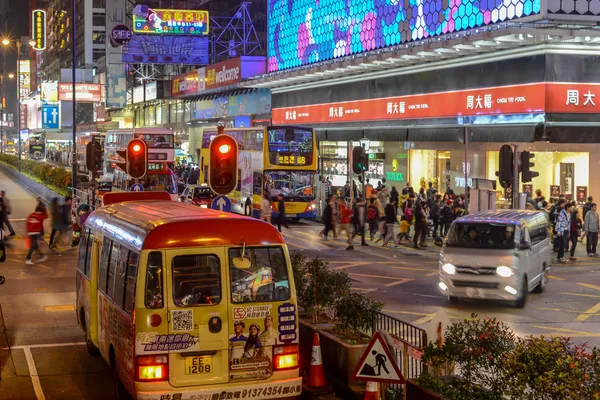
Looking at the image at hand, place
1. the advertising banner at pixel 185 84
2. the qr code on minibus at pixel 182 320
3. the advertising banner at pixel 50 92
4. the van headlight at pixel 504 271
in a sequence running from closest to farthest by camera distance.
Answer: the qr code on minibus at pixel 182 320 < the van headlight at pixel 504 271 < the advertising banner at pixel 185 84 < the advertising banner at pixel 50 92

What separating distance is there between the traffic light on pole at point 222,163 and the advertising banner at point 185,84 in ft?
162

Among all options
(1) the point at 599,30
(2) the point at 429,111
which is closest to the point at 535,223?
(1) the point at 599,30

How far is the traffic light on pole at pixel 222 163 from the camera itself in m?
13.8

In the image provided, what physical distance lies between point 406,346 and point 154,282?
9.57 feet

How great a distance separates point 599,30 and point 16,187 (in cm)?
4260

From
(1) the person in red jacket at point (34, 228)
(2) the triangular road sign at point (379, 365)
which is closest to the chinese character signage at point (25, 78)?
(1) the person in red jacket at point (34, 228)

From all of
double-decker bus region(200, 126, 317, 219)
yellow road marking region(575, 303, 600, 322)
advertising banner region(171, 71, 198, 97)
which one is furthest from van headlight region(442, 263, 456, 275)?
advertising banner region(171, 71, 198, 97)

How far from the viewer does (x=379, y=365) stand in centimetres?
862

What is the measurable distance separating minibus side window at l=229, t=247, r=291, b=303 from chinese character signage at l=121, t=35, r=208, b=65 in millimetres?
56273

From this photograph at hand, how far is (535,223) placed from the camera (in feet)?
63.4

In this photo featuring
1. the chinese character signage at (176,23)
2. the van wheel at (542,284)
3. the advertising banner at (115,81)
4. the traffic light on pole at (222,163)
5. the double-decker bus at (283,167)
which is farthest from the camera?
the advertising banner at (115,81)

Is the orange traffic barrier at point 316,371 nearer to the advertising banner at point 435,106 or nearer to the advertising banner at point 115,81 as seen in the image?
the advertising banner at point 435,106

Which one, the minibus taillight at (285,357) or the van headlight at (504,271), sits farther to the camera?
the van headlight at (504,271)

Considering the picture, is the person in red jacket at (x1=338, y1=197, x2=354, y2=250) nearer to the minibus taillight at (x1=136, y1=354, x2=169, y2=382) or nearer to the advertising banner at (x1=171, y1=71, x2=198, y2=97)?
the minibus taillight at (x1=136, y1=354, x2=169, y2=382)
